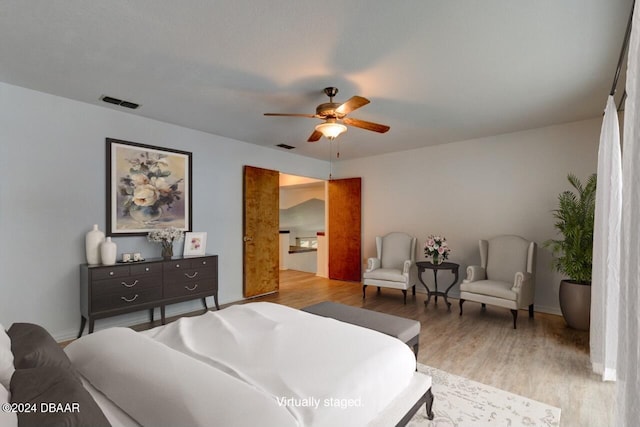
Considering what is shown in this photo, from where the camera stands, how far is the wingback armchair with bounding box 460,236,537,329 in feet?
12.2

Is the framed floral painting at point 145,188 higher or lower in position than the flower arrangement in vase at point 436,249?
higher

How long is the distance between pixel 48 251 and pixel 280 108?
9.57 feet

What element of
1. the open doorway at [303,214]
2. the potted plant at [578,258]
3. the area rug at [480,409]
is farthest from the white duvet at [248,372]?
the open doorway at [303,214]

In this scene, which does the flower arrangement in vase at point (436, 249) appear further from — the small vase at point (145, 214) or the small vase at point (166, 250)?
the small vase at point (145, 214)

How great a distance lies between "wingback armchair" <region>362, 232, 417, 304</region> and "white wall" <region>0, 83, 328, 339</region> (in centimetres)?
308

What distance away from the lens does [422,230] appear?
218 inches

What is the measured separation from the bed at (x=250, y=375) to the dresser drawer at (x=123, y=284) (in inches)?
70.4

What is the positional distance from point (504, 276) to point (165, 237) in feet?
15.1

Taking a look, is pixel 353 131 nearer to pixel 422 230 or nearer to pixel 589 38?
pixel 422 230

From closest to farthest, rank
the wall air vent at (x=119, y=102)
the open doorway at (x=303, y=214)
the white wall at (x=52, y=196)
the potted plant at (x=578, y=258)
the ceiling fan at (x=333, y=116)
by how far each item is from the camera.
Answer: the ceiling fan at (x=333, y=116), the white wall at (x=52, y=196), the wall air vent at (x=119, y=102), the potted plant at (x=578, y=258), the open doorway at (x=303, y=214)

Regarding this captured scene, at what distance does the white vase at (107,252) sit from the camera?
3359 mm

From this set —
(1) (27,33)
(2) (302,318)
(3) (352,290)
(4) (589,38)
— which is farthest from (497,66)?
(3) (352,290)

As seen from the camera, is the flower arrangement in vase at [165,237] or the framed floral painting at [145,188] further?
the flower arrangement in vase at [165,237]

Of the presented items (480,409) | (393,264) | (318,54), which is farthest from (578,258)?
(318,54)
